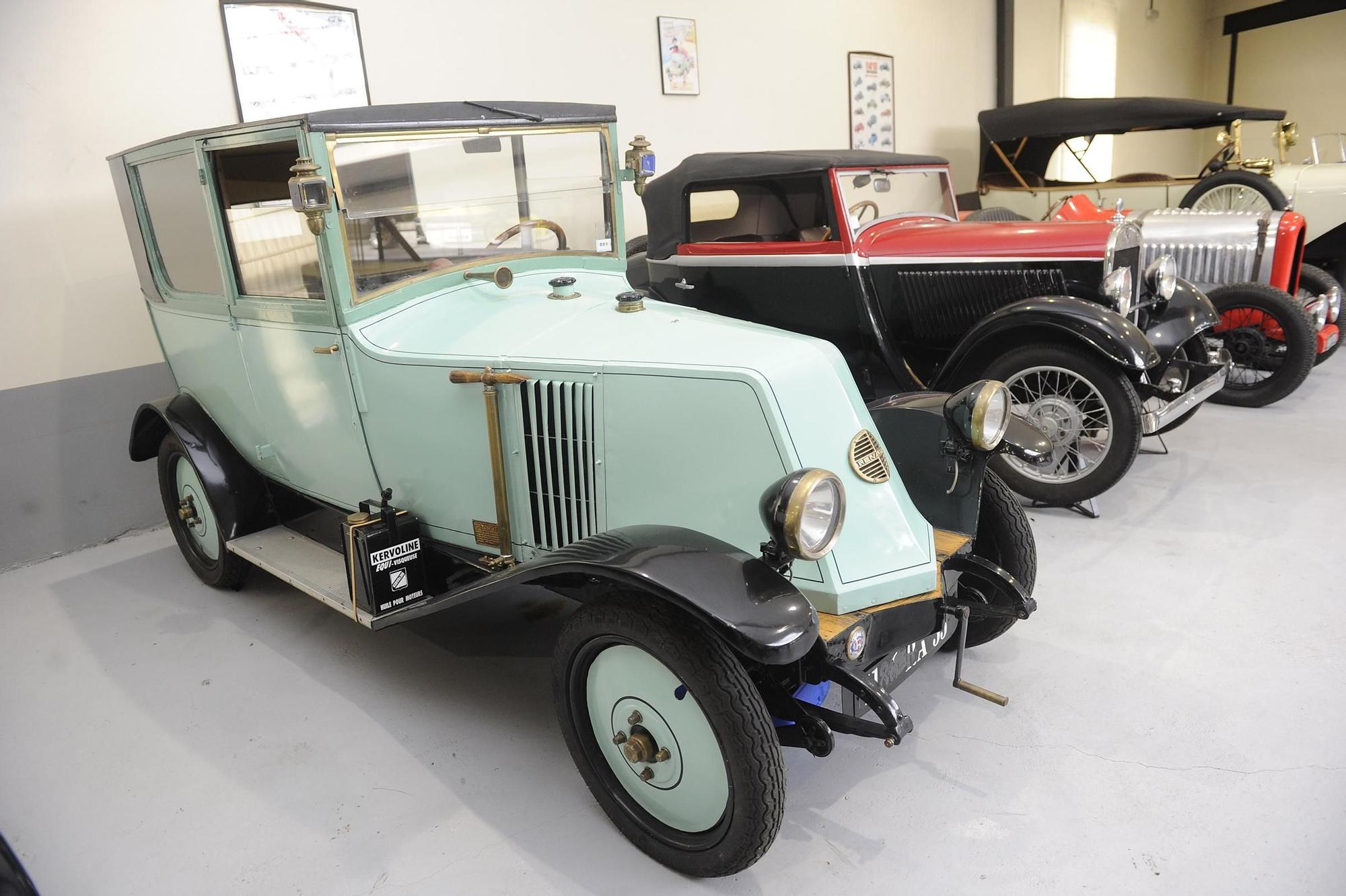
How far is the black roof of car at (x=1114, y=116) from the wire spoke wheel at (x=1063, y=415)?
350 centimetres

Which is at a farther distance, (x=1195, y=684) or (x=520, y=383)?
(x=1195, y=684)

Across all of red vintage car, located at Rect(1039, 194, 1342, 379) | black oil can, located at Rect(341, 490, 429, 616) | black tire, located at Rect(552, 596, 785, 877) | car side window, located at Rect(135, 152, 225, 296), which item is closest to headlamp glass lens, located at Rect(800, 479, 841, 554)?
black tire, located at Rect(552, 596, 785, 877)

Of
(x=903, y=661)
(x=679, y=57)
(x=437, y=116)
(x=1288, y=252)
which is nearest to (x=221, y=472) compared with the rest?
(x=437, y=116)

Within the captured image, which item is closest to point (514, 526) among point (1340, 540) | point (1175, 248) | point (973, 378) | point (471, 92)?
point (973, 378)

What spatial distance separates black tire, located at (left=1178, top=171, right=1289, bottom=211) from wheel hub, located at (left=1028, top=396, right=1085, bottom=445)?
11.2 ft

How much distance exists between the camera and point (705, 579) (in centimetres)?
166

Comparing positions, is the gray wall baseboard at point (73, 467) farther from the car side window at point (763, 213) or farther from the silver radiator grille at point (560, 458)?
the car side window at point (763, 213)

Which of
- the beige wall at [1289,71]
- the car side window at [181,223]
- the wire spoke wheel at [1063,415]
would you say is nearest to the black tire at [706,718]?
the car side window at [181,223]

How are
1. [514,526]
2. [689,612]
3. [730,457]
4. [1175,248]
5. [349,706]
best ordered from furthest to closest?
[1175,248] → [349,706] → [514,526] → [730,457] → [689,612]

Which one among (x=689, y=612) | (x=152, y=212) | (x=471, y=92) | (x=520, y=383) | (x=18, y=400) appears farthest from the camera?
(x=471, y=92)

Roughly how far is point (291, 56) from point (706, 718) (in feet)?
13.3

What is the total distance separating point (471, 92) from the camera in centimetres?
498

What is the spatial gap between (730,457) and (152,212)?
2.52 metres

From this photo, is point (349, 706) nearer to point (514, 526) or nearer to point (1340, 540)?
point (514, 526)
